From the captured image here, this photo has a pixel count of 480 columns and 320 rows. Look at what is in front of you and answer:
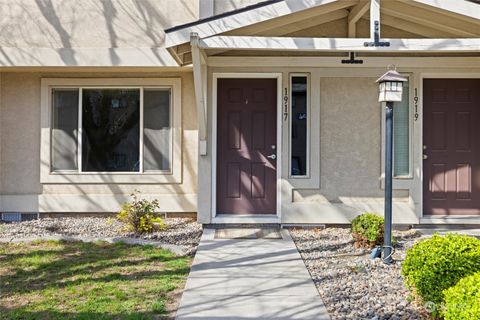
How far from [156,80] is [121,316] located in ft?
17.5

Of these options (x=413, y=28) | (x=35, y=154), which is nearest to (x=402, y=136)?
(x=413, y=28)

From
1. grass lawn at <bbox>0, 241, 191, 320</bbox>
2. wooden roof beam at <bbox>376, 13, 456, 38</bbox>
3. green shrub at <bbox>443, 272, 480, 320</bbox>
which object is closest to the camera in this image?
green shrub at <bbox>443, 272, 480, 320</bbox>

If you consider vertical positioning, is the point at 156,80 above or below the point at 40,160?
above

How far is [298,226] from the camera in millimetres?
7617

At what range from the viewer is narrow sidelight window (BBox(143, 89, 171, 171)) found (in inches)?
333

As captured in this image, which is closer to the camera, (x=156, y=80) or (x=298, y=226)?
(x=298, y=226)

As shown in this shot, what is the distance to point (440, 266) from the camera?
385 cm

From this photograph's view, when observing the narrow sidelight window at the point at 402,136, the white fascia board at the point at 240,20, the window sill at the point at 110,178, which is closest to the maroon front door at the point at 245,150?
the window sill at the point at 110,178

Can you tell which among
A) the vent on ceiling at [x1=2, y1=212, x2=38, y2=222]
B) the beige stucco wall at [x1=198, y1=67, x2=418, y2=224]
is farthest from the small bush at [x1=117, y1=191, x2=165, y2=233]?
the vent on ceiling at [x1=2, y1=212, x2=38, y2=222]

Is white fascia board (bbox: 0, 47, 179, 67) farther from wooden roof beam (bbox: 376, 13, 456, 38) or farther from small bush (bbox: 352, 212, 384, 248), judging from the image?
small bush (bbox: 352, 212, 384, 248)

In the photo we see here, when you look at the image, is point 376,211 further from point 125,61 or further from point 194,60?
point 125,61

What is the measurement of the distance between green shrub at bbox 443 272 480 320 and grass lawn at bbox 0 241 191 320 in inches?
89.3

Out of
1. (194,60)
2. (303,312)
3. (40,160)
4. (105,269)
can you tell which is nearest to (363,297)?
(303,312)

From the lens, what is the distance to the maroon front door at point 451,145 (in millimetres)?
7742
